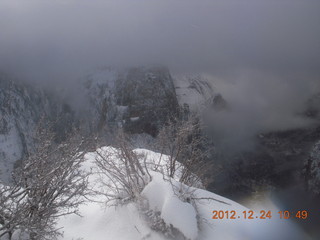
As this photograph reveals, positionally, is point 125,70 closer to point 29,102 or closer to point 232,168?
point 29,102

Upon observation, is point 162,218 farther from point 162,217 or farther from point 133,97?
point 133,97

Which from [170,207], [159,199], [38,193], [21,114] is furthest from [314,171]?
[38,193]

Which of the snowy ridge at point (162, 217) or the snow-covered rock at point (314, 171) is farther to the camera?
the snow-covered rock at point (314, 171)

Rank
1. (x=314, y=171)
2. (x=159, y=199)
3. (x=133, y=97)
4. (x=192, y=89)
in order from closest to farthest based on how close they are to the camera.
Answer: (x=159, y=199) → (x=314, y=171) → (x=133, y=97) → (x=192, y=89)

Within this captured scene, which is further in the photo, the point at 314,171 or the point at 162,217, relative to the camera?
the point at 314,171

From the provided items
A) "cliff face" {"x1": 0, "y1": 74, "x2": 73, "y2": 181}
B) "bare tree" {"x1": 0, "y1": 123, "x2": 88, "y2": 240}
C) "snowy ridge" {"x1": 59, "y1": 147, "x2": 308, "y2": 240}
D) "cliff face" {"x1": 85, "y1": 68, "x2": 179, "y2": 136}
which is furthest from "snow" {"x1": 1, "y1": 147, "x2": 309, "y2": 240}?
"cliff face" {"x1": 85, "y1": 68, "x2": 179, "y2": 136}

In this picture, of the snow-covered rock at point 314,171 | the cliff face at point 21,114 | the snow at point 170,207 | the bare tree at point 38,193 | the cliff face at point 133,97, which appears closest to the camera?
the bare tree at point 38,193

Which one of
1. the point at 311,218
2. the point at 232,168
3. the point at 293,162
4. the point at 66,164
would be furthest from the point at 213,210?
the point at 293,162

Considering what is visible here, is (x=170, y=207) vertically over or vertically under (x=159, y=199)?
over

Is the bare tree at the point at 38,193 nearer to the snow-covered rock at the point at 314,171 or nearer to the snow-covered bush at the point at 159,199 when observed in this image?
the snow-covered bush at the point at 159,199

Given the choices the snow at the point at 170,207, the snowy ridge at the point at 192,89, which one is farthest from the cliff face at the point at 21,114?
the snow at the point at 170,207

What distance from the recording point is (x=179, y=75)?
501 feet

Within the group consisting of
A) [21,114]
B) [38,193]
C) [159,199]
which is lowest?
[21,114]

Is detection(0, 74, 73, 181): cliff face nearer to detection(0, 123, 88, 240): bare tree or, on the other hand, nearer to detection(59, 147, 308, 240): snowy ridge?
detection(59, 147, 308, 240): snowy ridge
